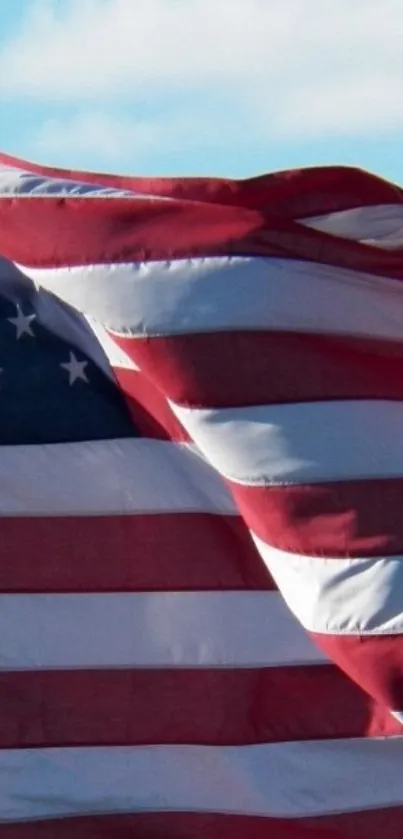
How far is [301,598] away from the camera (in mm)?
7422

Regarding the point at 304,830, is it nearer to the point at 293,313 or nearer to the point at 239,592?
the point at 239,592

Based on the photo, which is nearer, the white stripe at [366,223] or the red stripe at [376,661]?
the red stripe at [376,661]

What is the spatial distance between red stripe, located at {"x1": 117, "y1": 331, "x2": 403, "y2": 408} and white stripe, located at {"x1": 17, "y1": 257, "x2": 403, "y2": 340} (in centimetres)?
4

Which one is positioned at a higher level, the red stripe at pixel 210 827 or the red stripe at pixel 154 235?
the red stripe at pixel 154 235

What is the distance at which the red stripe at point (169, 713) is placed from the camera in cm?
782

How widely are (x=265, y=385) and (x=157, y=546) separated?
0.79 m

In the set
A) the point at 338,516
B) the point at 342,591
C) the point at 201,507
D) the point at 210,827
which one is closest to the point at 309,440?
the point at 338,516

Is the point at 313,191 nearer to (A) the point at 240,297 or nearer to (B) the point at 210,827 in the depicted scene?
(A) the point at 240,297

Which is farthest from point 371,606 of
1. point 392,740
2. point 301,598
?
point 392,740

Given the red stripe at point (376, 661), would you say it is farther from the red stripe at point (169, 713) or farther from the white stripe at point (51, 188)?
the white stripe at point (51, 188)

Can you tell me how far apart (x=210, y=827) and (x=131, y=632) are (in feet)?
2.29

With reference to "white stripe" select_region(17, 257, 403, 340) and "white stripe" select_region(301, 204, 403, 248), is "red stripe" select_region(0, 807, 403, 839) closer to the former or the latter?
"white stripe" select_region(17, 257, 403, 340)

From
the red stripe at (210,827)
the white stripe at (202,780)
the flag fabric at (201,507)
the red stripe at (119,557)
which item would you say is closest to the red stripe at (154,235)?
the flag fabric at (201,507)

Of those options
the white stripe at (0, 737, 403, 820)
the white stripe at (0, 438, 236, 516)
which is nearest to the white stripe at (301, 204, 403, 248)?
the white stripe at (0, 438, 236, 516)
